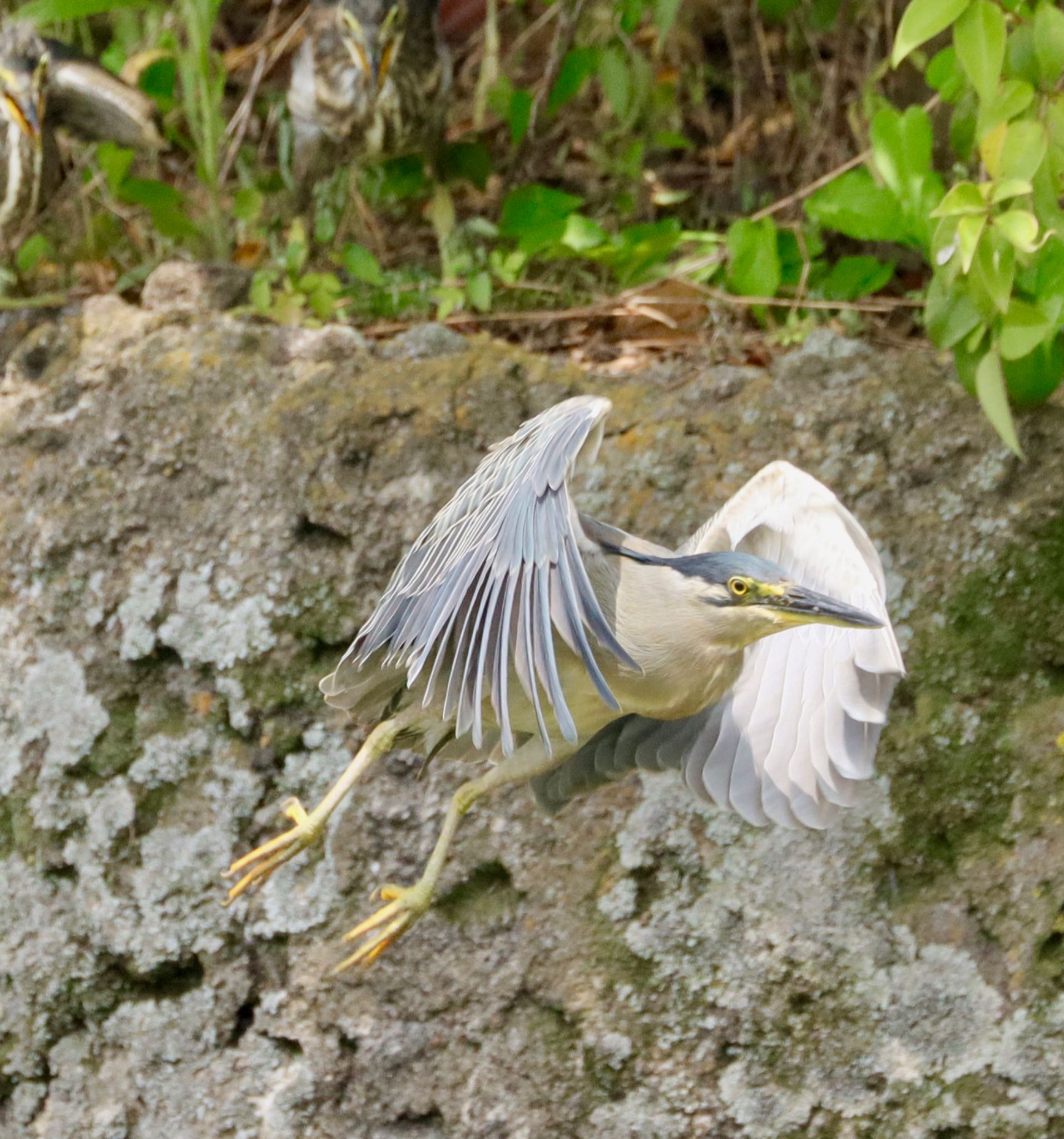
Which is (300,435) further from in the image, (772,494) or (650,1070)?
(650,1070)

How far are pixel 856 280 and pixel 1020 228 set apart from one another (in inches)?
37.2

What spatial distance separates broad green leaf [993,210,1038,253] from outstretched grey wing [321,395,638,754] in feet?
1.92

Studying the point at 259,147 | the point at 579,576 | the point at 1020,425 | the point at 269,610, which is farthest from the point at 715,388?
the point at 259,147

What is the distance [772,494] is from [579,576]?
1.73 ft

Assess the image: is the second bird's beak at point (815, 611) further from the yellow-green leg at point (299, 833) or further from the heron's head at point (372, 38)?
the heron's head at point (372, 38)

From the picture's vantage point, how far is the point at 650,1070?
2109 mm

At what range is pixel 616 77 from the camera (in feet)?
10.0

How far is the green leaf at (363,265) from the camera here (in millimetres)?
2689

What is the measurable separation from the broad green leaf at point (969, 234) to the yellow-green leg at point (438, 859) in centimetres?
86

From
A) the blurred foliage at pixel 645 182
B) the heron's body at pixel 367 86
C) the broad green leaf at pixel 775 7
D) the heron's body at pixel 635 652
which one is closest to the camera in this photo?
the heron's body at pixel 635 652

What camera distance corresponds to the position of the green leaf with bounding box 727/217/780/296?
2518 millimetres

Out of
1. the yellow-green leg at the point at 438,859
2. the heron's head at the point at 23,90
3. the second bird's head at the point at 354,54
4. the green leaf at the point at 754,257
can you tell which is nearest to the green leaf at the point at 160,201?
the heron's head at the point at 23,90

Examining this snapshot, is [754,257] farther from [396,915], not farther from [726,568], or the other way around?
[396,915]

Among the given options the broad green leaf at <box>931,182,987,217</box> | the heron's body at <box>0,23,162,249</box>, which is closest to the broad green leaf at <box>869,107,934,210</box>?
the broad green leaf at <box>931,182,987,217</box>
